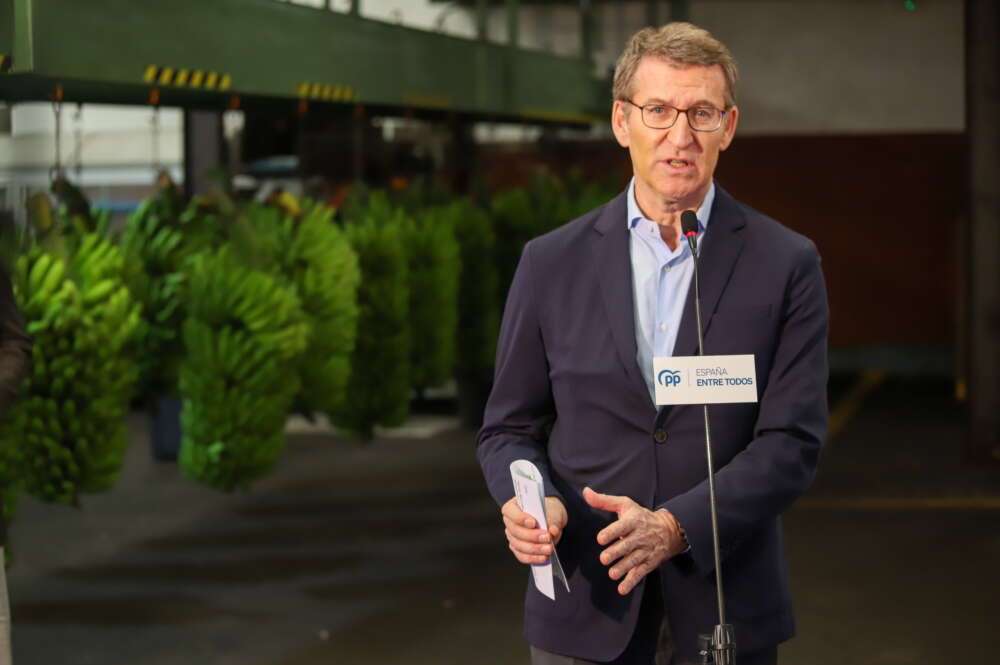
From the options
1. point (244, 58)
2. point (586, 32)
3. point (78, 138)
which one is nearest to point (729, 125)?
point (244, 58)

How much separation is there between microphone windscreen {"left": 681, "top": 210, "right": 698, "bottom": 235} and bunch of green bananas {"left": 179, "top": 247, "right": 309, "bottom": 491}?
16.1 ft

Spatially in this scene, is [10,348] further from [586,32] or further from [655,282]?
[586,32]

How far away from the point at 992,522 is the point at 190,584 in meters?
4.30

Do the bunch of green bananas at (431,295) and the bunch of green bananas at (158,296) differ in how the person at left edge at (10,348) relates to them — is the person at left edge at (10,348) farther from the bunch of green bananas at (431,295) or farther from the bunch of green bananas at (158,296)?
the bunch of green bananas at (431,295)

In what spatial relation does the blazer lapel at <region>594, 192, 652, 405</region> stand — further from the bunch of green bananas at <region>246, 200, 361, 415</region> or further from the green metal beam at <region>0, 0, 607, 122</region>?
the bunch of green bananas at <region>246, 200, 361, 415</region>

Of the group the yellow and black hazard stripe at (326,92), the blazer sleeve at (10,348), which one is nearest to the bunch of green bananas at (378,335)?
the yellow and black hazard stripe at (326,92)

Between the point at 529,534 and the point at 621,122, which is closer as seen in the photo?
the point at 529,534

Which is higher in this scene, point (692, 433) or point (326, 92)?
point (326, 92)

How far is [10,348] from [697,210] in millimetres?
2153

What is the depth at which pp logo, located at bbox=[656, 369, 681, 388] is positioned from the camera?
2.36 meters

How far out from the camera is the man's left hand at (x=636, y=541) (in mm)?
2346

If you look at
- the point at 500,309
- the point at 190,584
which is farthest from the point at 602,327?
the point at 500,309

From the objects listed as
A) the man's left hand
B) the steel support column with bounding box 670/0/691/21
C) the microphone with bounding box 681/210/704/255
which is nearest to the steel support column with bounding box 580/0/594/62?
the steel support column with bounding box 670/0/691/21

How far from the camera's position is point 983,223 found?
34.2 feet
